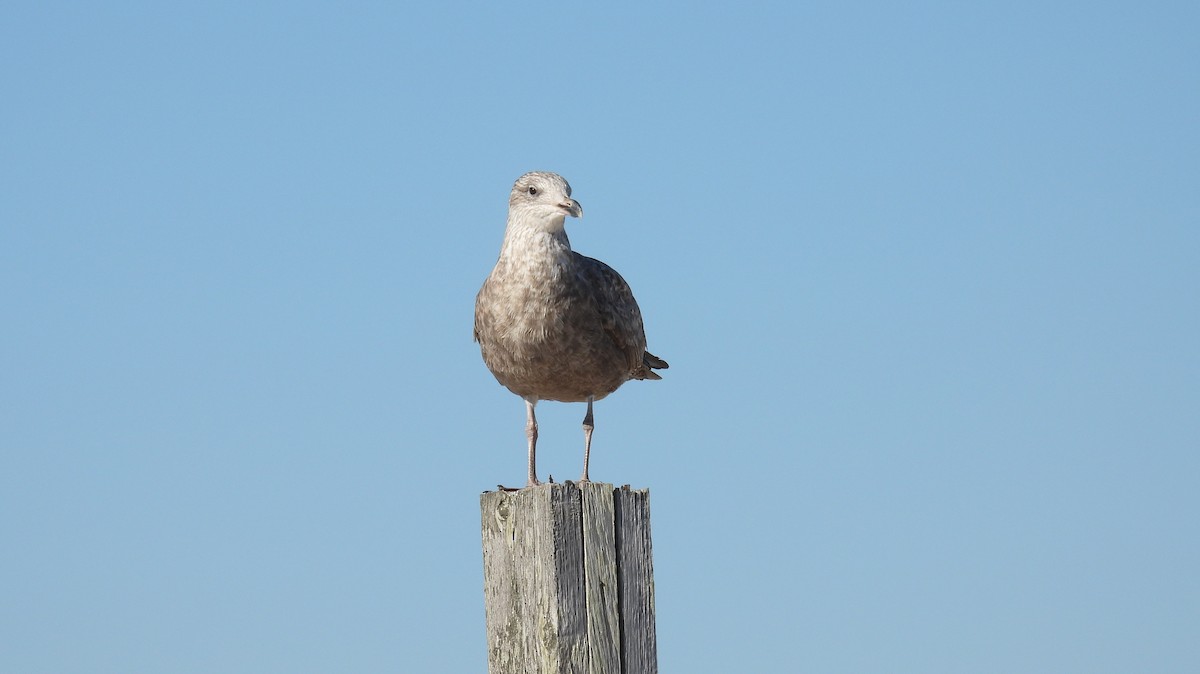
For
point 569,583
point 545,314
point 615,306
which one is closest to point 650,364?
point 615,306

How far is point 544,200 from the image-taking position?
829 cm

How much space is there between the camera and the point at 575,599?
5824 millimetres

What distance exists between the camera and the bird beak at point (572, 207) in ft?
26.4

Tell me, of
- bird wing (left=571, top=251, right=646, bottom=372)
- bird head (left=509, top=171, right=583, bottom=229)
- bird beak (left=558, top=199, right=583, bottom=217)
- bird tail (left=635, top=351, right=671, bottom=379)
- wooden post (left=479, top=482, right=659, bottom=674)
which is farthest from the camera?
bird tail (left=635, top=351, right=671, bottom=379)

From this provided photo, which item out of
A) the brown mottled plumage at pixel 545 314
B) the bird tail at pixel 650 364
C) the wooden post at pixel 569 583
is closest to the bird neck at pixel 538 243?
the brown mottled plumage at pixel 545 314

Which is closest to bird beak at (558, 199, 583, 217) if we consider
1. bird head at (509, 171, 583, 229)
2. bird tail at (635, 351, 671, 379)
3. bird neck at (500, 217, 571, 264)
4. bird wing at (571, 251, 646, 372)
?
bird head at (509, 171, 583, 229)

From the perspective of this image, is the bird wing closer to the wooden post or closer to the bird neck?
the bird neck

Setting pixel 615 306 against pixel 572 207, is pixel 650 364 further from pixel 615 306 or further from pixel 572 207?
pixel 572 207

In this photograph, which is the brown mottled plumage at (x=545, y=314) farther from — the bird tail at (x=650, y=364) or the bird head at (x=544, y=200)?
→ the bird tail at (x=650, y=364)

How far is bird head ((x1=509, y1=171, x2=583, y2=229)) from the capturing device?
8.16m

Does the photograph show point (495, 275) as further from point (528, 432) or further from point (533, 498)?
point (533, 498)

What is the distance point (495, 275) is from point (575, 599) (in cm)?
305

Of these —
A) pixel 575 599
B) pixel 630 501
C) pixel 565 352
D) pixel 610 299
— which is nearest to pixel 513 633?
pixel 575 599

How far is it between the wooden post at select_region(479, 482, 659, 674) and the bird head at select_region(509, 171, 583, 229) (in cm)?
260
